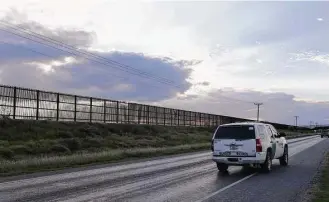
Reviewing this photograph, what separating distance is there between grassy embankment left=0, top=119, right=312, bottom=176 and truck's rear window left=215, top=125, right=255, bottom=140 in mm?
6892

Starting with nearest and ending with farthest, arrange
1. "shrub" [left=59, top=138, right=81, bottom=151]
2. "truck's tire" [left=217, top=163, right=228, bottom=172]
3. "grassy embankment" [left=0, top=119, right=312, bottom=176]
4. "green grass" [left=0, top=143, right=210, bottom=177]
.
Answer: "truck's tire" [left=217, top=163, right=228, bottom=172] → "green grass" [left=0, top=143, right=210, bottom=177] → "grassy embankment" [left=0, top=119, right=312, bottom=176] → "shrub" [left=59, top=138, right=81, bottom=151]

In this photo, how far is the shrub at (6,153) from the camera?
72.6 feet

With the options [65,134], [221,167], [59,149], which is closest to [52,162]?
[59,149]

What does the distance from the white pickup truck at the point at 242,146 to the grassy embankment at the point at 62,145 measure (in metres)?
6.79

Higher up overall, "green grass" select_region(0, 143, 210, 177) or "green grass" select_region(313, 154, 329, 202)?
"green grass" select_region(0, 143, 210, 177)

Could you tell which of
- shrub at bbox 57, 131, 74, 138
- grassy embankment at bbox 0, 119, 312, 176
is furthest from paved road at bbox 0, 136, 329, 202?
shrub at bbox 57, 131, 74, 138

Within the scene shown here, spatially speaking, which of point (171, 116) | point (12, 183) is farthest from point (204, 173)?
point (171, 116)

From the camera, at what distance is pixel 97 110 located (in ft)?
134

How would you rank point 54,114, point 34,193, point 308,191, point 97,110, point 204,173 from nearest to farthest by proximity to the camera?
point 34,193, point 308,191, point 204,173, point 54,114, point 97,110

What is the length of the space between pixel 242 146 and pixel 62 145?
13.9 meters

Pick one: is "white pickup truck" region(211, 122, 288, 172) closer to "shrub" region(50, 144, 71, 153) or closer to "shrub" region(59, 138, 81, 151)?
"shrub" region(50, 144, 71, 153)

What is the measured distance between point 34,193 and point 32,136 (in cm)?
1806

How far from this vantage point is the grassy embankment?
19969mm

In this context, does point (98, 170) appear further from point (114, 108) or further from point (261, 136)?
point (114, 108)
